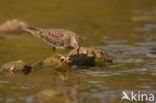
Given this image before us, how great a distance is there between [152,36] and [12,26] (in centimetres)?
525

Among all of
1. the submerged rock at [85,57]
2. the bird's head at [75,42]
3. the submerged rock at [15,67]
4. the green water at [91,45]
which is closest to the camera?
the green water at [91,45]

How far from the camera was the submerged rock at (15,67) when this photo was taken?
16.9 metres

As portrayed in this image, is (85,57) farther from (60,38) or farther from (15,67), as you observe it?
(15,67)

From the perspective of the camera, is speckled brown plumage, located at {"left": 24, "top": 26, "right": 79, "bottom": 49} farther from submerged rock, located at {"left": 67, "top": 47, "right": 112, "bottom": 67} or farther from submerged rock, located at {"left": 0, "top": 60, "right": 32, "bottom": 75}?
submerged rock, located at {"left": 0, "top": 60, "right": 32, "bottom": 75}

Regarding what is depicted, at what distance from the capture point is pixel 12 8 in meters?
27.1

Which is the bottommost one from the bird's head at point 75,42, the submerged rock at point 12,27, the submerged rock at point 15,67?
the submerged rock at point 15,67

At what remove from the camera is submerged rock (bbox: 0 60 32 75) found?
1691cm

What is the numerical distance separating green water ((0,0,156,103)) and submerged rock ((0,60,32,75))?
0.27m

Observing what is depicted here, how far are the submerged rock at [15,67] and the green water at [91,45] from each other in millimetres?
273

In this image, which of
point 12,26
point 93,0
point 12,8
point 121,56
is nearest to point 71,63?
point 121,56

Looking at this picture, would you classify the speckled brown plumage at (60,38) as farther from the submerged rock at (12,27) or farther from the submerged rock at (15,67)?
the submerged rock at (12,27)

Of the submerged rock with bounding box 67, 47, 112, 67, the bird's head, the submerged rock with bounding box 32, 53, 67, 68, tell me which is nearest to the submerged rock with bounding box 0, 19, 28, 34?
the submerged rock with bounding box 67, 47, 112, 67

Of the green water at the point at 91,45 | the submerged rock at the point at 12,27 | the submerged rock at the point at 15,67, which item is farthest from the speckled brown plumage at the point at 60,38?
the submerged rock at the point at 12,27

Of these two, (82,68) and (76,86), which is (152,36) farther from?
(76,86)
